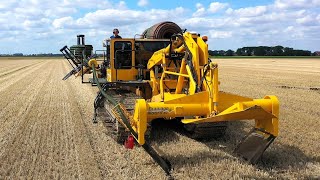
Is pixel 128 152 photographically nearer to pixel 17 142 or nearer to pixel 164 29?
pixel 17 142

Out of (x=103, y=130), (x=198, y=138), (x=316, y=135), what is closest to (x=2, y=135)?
(x=103, y=130)

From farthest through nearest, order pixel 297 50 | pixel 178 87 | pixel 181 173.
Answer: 1. pixel 297 50
2. pixel 178 87
3. pixel 181 173

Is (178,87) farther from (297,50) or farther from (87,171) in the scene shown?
(297,50)

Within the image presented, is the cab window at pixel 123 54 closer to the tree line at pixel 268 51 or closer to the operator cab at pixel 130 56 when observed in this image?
the operator cab at pixel 130 56

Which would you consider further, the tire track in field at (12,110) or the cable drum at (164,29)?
the cable drum at (164,29)

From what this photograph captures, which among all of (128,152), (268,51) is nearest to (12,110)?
(128,152)

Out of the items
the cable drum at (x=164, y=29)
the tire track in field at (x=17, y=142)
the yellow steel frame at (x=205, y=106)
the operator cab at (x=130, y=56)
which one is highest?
the cable drum at (x=164, y=29)

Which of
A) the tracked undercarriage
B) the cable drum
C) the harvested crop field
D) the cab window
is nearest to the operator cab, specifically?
the cab window

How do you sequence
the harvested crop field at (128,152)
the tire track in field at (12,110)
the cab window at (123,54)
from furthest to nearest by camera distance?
the cab window at (123,54), the tire track in field at (12,110), the harvested crop field at (128,152)

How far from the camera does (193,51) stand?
305 inches

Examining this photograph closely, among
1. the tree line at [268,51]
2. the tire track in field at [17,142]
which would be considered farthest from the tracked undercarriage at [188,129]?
the tree line at [268,51]

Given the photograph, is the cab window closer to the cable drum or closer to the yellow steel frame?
the cable drum

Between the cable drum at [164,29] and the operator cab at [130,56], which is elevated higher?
the cable drum at [164,29]

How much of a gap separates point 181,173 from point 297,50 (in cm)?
11133
